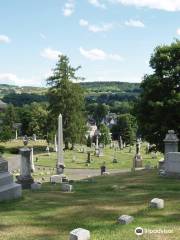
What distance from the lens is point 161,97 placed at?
109 ft

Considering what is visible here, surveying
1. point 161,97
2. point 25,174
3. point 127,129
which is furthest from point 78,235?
point 127,129

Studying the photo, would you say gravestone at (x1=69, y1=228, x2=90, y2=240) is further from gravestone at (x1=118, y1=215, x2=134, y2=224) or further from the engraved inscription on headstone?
the engraved inscription on headstone

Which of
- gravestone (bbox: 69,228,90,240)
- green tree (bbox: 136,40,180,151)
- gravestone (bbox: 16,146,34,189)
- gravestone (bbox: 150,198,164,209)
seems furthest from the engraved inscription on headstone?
green tree (bbox: 136,40,180,151)

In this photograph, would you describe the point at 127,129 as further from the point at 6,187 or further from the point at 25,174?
the point at 6,187

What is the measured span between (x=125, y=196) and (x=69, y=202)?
221 cm

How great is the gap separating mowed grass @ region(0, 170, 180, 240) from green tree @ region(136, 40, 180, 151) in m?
16.1

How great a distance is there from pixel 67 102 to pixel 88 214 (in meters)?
52.9

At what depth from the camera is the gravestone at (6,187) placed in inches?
535

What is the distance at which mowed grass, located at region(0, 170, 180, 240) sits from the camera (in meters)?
9.62

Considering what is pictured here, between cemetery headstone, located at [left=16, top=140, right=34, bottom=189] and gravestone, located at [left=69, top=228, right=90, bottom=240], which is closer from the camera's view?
gravestone, located at [left=69, top=228, right=90, bottom=240]

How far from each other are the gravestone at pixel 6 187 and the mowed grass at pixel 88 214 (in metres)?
0.30

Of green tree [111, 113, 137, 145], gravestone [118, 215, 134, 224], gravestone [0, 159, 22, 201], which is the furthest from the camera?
green tree [111, 113, 137, 145]

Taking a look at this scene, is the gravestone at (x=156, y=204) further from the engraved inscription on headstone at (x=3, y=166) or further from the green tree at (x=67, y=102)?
the green tree at (x=67, y=102)

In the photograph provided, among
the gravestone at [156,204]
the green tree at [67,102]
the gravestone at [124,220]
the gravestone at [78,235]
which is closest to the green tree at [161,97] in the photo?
the gravestone at [156,204]
